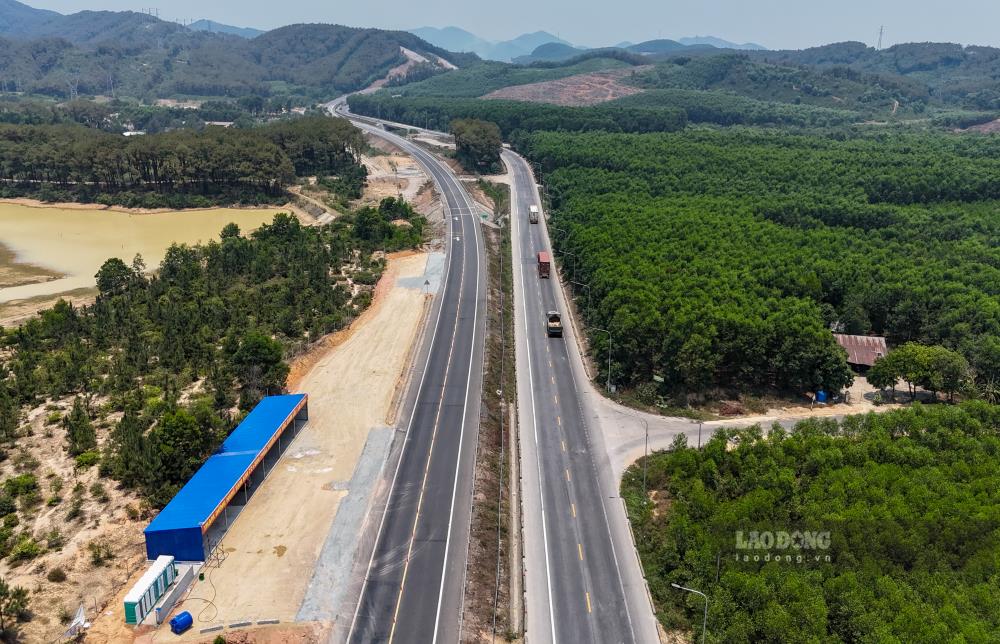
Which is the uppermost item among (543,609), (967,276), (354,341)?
(967,276)

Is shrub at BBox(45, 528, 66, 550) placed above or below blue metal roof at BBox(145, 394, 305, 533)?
below

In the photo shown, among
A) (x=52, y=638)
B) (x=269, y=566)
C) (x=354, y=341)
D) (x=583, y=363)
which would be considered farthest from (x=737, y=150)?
(x=52, y=638)

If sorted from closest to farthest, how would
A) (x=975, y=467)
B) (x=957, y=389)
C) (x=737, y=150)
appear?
(x=975, y=467) < (x=957, y=389) < (x=737, y=150)

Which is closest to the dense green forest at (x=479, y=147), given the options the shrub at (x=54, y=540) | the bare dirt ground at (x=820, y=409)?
the bare dirt ground at (x=820, y=409)

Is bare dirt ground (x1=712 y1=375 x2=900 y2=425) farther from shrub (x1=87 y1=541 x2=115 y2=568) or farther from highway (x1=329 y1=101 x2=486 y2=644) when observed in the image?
shrub (x1=87 y1=541 x2=115 y2=568)

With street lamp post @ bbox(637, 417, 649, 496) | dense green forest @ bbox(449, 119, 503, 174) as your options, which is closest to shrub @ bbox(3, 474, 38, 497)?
street lamp post @ bbox(637, 417, 649, 496)

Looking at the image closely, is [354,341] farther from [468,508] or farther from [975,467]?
[975,467]
